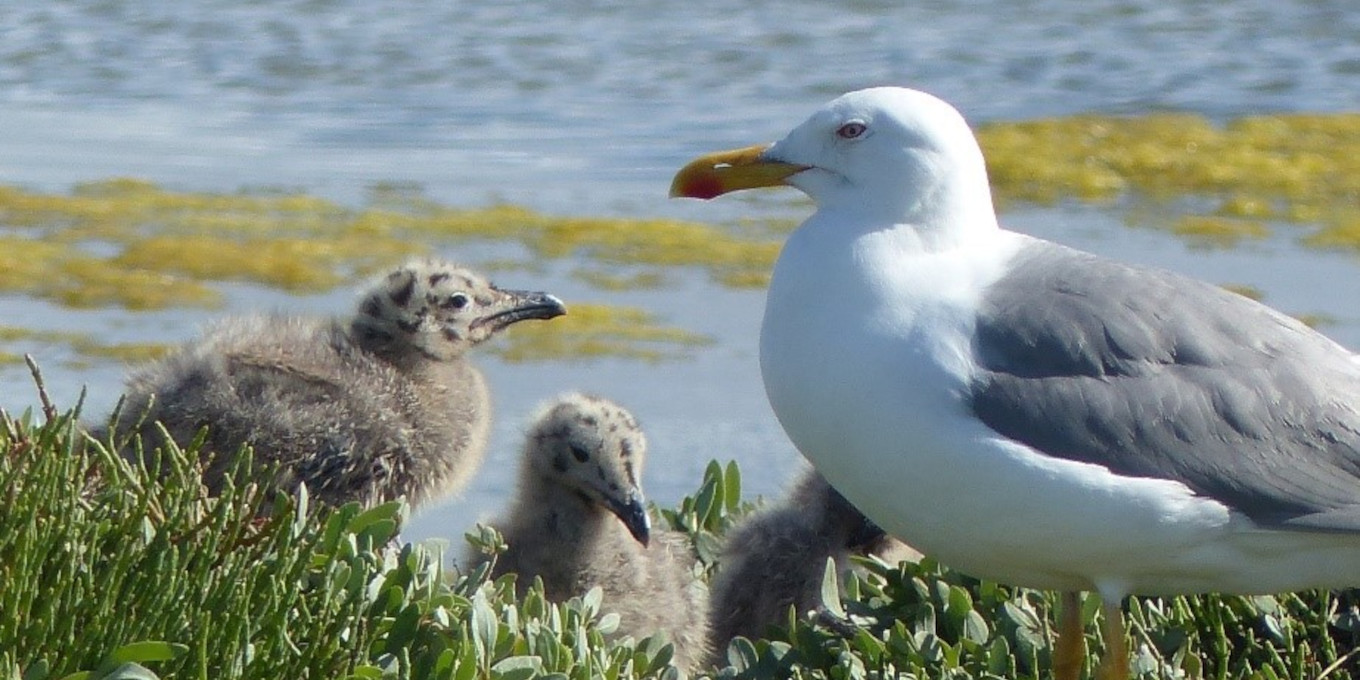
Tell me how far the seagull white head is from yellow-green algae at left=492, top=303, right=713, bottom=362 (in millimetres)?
4501

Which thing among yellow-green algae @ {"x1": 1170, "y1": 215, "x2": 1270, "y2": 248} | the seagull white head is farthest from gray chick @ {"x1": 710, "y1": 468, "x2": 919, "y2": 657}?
yellow-green algae @ {"x1": 1170, "y1": 215, "x2": 1270, "y2": 248}

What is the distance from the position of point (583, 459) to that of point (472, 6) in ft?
43.3

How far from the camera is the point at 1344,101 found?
48.4ft

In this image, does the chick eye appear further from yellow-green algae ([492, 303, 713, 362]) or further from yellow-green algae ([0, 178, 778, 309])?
yellow-green algae ([0, 178, 778, 309])

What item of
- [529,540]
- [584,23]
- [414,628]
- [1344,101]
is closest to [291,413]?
[529,540]

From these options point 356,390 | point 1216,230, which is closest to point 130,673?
point 356,390

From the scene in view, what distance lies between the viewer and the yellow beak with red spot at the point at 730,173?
5.24 metres

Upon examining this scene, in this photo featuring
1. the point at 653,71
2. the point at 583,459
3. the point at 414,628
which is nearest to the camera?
the point at 414,628

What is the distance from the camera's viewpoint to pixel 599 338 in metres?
10.0

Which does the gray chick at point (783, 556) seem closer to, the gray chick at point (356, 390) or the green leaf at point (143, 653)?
the gray chick at point (356, 390)

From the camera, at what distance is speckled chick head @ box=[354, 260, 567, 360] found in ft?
22.1

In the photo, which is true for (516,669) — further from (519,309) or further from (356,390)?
(519,309)

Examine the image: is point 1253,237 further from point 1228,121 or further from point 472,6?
point 472,6

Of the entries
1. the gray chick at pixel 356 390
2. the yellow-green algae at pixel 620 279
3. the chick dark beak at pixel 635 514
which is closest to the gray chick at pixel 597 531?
the chick dark beak at pixel 635 514
